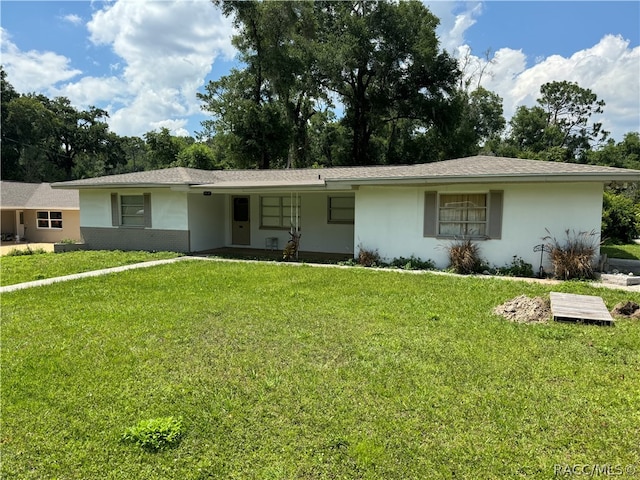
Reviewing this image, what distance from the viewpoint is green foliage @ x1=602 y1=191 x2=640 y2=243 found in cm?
1753

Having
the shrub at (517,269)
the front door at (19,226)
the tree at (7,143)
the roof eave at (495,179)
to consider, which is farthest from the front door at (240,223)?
the tree at (7,143)

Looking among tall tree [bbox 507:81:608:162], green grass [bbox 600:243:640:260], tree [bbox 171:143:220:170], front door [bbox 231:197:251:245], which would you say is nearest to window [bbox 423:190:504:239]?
green grass [bbox 600:243:640:260]

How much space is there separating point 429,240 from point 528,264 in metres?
2.46

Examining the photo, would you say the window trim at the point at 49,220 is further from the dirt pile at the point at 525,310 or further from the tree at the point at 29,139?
the dirt pile at the point at 525,310

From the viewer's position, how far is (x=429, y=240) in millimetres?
10641

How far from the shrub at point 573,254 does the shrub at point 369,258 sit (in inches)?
166

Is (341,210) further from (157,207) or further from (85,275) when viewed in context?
(85,275)

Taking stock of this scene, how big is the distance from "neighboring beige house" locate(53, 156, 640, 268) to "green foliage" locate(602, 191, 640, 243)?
9.20 meters

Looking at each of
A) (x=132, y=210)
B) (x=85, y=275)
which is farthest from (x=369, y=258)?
(x=132, y=210)

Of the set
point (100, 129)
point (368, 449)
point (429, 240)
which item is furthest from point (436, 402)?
point (100, 129)

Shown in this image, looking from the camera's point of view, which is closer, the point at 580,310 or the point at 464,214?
the point at 580,310

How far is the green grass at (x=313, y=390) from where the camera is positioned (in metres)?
2.68

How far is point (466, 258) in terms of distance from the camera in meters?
9.87

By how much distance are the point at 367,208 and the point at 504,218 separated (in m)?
3.59
